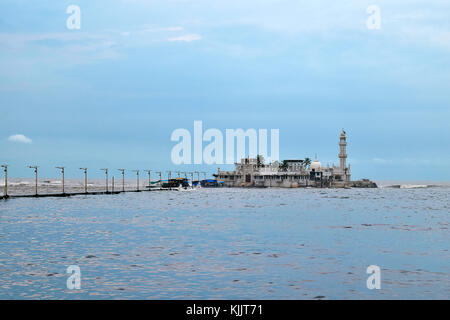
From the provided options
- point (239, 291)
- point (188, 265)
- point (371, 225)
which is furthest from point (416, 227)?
point (239, 291)

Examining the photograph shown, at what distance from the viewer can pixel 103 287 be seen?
2944 cm

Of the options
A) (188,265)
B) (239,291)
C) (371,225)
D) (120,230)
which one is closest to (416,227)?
(371,225)

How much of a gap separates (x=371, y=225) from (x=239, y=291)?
4715 centimetres

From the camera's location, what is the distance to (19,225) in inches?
2694

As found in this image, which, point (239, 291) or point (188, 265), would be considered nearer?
point (239, 291)

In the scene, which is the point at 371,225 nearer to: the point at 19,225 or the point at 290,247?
the point at 290,247

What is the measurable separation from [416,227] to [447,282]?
3988 centimetres

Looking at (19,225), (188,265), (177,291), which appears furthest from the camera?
(19,225)
